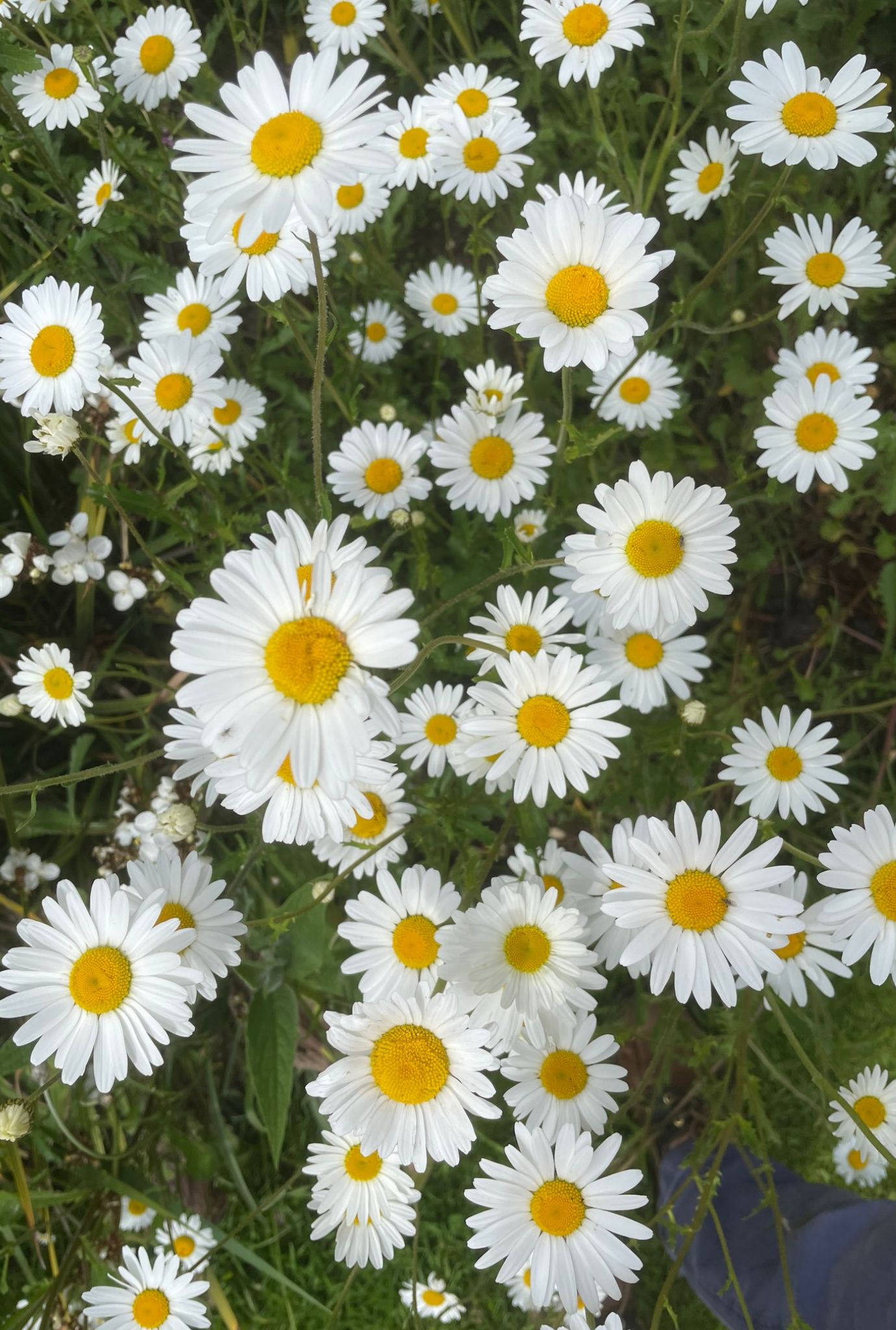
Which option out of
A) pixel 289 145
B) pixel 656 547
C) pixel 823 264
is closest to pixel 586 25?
pixel 823 264

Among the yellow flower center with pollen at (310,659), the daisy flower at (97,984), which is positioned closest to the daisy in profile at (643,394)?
the yellow flower center with pollen at (310,659)

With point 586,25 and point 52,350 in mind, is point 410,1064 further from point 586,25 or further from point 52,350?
point 586,25

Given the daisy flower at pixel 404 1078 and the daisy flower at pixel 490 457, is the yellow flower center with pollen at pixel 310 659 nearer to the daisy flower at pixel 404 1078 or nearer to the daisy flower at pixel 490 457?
the daisy flower at pixel 404 1078

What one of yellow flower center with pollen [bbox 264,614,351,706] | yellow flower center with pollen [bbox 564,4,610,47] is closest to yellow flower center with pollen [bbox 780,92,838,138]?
yellow flower center with pollen [bbox 564,4,610,47]

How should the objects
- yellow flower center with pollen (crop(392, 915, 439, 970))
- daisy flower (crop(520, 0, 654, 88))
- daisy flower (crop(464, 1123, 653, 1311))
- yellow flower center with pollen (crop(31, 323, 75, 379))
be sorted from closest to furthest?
daisy flower (crop(464, 1123, 653, 1311))
yellow flower center with pollen (crop(392, 915, 439, 970))
daisy flower (crop(520, 0, 654, 88))
yellow flower center with pollen (crop(31, 323, 75, 379))

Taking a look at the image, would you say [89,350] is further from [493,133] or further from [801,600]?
[801,600]

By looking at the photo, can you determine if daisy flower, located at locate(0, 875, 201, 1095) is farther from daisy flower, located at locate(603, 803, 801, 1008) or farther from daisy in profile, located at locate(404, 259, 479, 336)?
daisy in profile, located at locate(404, 259, 479, 336)

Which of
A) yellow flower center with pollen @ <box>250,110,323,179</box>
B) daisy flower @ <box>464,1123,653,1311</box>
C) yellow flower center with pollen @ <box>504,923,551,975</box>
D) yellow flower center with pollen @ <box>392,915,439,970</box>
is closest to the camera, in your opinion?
yellow flower center with pollen @ <box>250,110,323,179</box>
